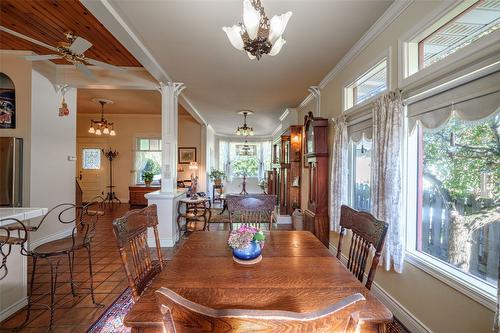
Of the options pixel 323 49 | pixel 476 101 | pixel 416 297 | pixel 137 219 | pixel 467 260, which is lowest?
pixel 416 297

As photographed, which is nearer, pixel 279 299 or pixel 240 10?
pixel 279 299

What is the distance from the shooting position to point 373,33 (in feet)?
8.03

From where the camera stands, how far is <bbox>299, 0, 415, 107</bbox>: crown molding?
2.05m

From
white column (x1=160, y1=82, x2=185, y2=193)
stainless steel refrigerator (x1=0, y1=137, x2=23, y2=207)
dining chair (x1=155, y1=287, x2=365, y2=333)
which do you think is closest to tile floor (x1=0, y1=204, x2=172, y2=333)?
stainless steel refrigerator (x1=0, y1=137, x2=23, y2=207)

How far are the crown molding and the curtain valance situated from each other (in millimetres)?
880

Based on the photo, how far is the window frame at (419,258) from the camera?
55.6 inches

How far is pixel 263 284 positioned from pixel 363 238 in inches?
29.5

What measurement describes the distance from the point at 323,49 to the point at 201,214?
342cm

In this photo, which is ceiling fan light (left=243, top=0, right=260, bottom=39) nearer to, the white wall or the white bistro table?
the white bistro table

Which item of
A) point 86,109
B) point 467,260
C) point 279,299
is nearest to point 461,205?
point 467,260

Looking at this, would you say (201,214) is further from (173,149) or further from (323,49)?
(323,49)

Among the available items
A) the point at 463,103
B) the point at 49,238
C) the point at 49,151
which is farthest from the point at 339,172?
the point at 49,238

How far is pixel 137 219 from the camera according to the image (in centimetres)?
150

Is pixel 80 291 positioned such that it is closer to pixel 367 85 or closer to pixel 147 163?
pixel 367 85
